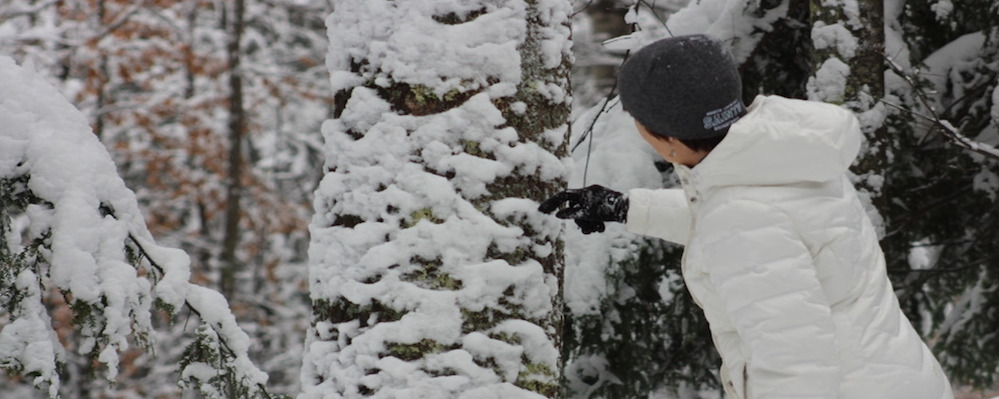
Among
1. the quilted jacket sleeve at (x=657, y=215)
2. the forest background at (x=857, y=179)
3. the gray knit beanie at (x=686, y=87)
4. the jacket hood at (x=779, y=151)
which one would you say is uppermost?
the gray knit beanie at (x=686, y=87)

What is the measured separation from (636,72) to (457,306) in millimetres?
688

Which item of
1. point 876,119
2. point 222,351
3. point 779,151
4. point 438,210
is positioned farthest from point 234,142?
point 779,151

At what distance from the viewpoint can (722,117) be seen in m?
2.05

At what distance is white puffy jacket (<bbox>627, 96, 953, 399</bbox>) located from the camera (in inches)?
74.5

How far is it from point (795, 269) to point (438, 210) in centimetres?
82

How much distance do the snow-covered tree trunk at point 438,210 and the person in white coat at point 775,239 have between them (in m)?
0.32

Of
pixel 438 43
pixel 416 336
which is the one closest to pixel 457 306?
pixel 416 336

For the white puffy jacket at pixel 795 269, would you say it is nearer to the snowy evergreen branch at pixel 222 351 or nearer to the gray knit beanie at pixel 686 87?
the gray knit beanie at pixel 686 87

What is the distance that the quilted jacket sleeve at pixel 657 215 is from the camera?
2555 millimetres

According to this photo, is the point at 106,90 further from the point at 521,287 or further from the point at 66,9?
the point at 521,287

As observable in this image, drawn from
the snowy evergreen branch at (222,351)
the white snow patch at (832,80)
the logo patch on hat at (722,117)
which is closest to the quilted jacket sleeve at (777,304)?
the logo patch on hat at (722,117)

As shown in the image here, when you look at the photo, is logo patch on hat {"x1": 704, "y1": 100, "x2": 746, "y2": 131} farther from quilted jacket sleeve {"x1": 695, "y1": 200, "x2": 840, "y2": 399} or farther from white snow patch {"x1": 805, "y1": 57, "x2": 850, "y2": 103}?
white snow patch {"x1": 805, "y1": 57, "x2": 850, "y2": 103}

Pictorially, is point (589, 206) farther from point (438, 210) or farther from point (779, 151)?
point (779, 151)

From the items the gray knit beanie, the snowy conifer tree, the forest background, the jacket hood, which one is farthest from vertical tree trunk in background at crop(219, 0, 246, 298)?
the jacket hood
